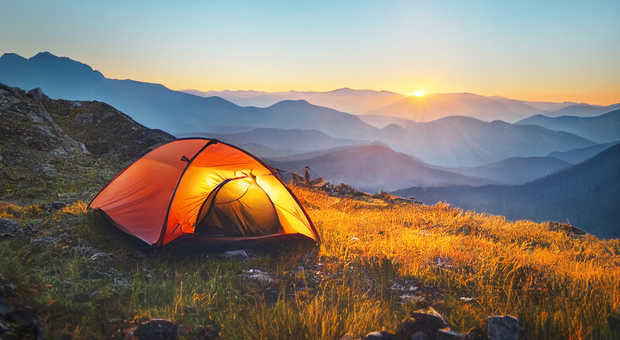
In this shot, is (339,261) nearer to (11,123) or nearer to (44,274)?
(44,274)

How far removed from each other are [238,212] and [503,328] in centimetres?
559

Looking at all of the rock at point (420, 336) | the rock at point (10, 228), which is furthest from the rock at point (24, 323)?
the rock at point (10, 228)

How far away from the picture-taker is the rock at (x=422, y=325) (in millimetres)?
3506

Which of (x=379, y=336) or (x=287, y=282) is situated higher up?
(x=379, y=336)

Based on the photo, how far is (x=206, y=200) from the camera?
684cm

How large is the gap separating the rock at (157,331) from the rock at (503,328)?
3.67 meters

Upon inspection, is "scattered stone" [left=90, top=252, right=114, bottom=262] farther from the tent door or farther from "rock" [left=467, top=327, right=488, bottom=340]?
"rock" [left=467, top=327, right=488, bottom=340]

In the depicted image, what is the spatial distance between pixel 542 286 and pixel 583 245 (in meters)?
7.13

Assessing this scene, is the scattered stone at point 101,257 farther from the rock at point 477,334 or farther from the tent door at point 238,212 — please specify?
the rock at point 477,334

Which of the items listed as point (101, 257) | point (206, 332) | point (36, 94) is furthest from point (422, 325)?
point (36, 94)

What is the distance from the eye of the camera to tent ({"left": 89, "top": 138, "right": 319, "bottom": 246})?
6.65 m

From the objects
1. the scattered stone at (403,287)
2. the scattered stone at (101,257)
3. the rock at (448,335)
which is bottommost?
the scattered stone at (403,287)

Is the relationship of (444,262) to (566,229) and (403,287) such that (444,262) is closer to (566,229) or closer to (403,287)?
(403,287)

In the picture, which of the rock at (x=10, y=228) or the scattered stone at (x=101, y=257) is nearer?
the scattered stone at (x=101, y=257)
